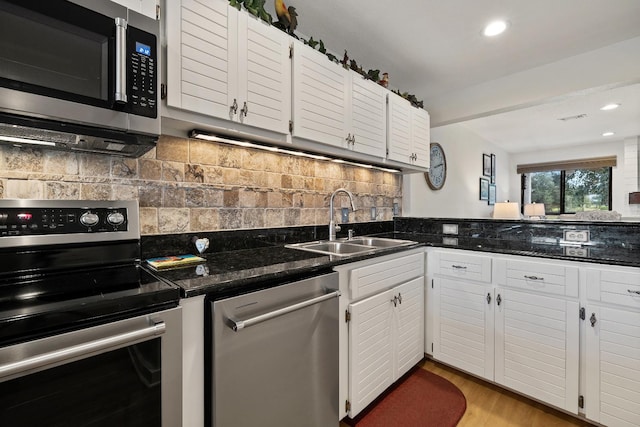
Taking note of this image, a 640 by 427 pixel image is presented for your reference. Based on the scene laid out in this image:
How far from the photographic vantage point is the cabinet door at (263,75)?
4.61 ft

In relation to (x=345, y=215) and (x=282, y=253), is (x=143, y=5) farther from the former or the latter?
(x=345, y=215)

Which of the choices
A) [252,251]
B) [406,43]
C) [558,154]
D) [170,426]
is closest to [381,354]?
[252,251]

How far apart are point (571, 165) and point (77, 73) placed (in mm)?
8018

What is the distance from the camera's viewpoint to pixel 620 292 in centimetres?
147

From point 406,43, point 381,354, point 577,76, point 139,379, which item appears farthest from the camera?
point 577,76

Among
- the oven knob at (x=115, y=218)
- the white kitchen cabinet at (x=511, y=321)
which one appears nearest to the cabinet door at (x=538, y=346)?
the white kitchen cabinet at (x=511, y=321)

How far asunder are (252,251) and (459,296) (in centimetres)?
144

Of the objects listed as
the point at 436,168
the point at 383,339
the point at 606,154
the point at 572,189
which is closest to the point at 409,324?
the point at 383,339

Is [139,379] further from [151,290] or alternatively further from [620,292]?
[620,292]

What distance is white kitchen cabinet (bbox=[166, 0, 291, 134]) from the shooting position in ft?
3.94

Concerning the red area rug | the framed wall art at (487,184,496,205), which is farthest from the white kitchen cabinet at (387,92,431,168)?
the framed wall art at (487,184,496,205)

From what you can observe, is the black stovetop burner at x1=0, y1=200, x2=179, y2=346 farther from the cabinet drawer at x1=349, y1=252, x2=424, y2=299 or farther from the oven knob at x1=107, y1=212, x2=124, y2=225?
the cabinet drawer at x1=349, y1=252, x2=424, y2=299

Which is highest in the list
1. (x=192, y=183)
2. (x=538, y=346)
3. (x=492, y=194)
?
(x=492, y=194)

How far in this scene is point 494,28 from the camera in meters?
1.99
